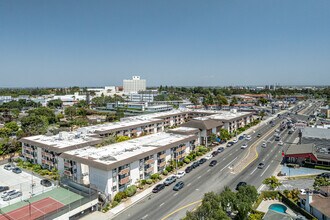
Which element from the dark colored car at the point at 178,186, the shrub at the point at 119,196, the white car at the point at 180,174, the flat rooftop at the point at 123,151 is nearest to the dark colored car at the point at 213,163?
the flat rooftop at the point at 123,151

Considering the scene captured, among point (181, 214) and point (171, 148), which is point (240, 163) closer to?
point (171, 148)

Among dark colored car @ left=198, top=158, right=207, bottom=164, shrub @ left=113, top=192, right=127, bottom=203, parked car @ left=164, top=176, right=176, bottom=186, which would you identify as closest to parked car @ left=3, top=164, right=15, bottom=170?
shrub @ left=113, top=192, right=127, bottom=203

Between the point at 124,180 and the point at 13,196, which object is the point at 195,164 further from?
the point at 13,196

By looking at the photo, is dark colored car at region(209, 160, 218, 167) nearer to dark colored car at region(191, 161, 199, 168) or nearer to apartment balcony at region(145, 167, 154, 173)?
dark colored car at region(191, 161, 199, 168)

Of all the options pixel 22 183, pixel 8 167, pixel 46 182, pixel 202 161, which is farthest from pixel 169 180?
pixel 8 167

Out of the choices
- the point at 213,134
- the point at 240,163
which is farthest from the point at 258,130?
the point at 240,163
